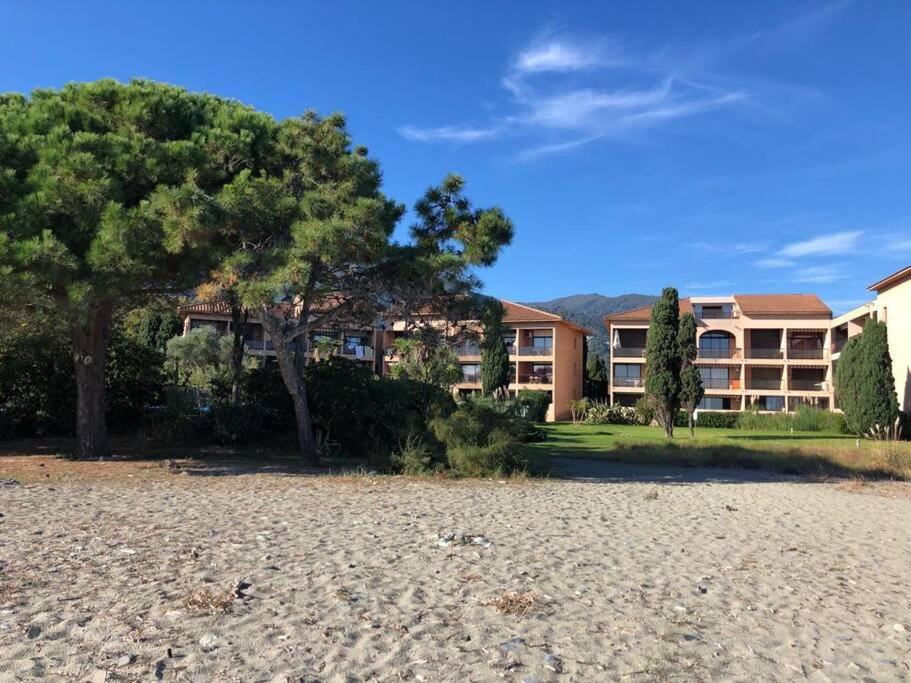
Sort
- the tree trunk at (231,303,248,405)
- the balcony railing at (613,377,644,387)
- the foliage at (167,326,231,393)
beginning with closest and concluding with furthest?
the tree trunk at (231,303,248,405) < the foliage at (167,326,231,393) < the balcony railing at (613,377,644,387)

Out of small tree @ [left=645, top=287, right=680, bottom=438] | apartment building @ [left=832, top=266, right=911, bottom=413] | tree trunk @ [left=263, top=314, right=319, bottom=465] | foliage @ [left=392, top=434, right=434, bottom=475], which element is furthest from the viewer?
apartment building @ [left=832, top=266, right=911, bottom=413]

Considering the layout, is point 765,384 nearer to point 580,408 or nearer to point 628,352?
point 628,352

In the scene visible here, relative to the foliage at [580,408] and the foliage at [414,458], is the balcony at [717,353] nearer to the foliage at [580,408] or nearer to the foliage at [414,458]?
the foliage at [580,408]

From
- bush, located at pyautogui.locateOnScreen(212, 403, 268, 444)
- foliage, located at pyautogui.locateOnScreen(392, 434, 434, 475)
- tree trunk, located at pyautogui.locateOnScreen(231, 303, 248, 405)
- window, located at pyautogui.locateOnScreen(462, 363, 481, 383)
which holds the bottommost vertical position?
foliage, located at pyautogui.locateOnScreen(392, 434, 434, 475)

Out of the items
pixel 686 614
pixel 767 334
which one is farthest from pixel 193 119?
pixel 767 334

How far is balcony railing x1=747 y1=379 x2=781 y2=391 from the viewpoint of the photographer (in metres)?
61.8

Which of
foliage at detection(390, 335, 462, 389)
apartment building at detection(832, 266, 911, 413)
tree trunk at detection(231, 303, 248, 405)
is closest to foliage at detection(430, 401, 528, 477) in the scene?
foliage at detection(390, 335, 462, 389)

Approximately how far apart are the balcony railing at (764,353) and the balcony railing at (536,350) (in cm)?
1749

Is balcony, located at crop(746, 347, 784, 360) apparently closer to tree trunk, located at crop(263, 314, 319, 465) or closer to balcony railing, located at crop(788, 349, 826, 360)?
balcony railing, located at crop(788, 349, 826, 360)

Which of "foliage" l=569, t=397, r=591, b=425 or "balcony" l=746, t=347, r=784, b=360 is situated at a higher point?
"balcony" l=746, t=347, r=784, b=360

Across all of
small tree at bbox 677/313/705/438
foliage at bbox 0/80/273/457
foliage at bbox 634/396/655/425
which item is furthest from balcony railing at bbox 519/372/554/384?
foliage at bbox 0/80/273/457

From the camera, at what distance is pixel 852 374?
40.1 m

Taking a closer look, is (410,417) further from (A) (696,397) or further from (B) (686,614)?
(A) (696,397)

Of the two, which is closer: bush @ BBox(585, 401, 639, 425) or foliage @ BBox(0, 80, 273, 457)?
foliage @ BBox(0, 80, 273, 457)
